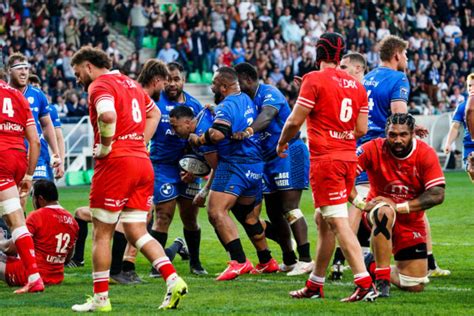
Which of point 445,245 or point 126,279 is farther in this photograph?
point 445,245

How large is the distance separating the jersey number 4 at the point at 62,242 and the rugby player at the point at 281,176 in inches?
89.7

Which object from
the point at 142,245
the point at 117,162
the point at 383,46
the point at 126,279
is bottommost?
the point at 126,279

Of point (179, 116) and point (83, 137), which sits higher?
point (179, 116)

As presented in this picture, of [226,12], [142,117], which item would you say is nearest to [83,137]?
[226,12]

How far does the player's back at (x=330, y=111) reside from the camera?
952cm

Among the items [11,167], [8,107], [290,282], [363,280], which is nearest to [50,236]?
[11,167]

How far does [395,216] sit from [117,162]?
261cm

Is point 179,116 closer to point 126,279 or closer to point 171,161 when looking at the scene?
point 171,161

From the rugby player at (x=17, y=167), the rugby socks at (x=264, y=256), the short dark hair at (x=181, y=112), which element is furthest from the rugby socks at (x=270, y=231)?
the rugby player at (x=17, y=167)

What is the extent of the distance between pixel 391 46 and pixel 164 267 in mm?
4046

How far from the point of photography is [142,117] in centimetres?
945

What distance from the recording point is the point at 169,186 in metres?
12.0

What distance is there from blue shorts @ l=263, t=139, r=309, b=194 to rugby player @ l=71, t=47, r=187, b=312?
10.3 feet

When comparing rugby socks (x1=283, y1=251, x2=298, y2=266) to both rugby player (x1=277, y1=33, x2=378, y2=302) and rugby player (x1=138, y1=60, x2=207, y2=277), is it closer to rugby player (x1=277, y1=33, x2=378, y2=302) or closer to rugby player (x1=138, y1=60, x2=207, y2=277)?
rugby player (x1=138, y1=60, x2=207, y2=277)
